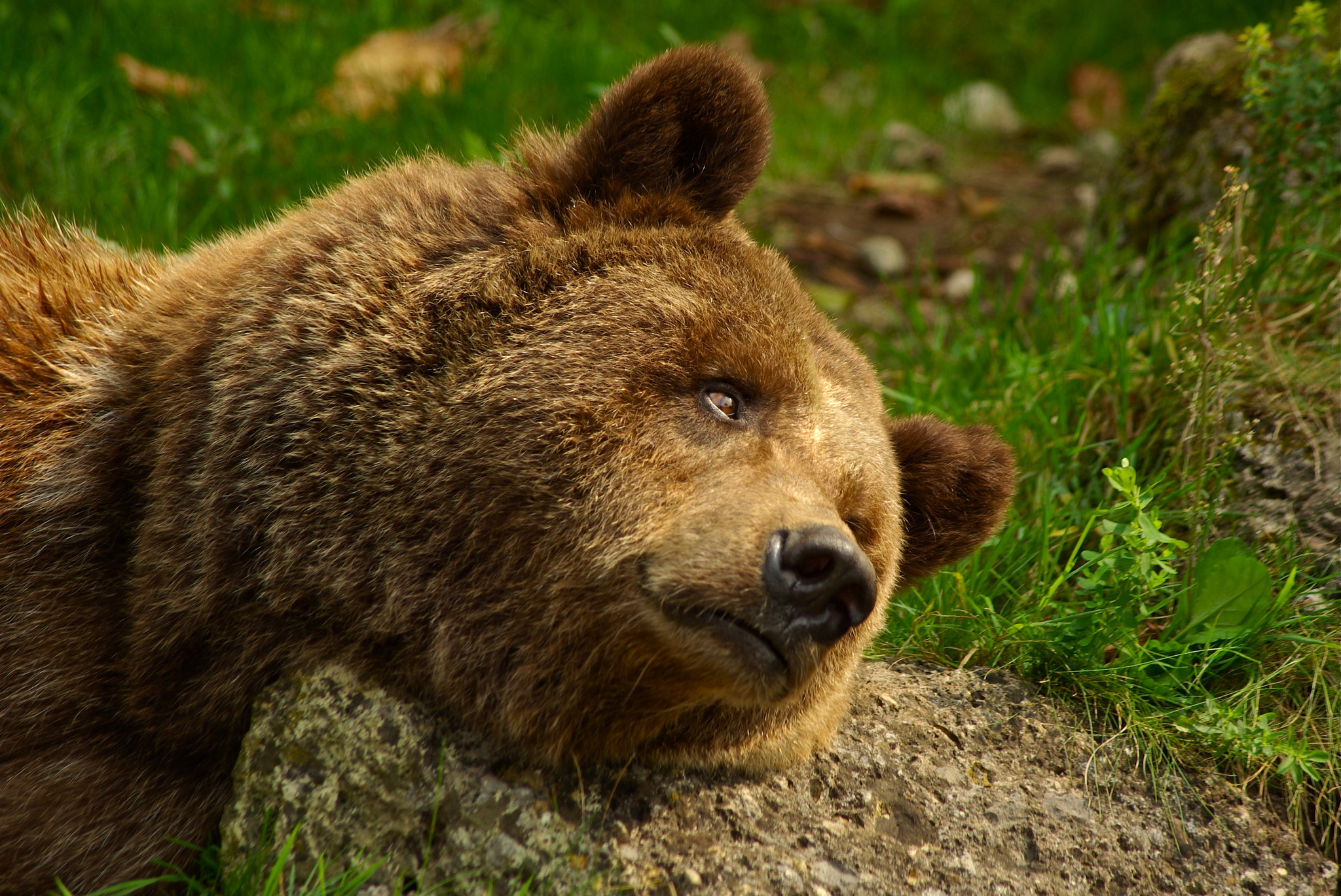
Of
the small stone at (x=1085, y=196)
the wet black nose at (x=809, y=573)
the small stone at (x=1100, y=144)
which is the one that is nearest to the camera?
the wet black nose at (x=809, y=573)

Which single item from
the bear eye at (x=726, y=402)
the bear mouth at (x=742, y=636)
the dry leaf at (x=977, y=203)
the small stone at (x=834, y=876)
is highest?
the bear eye at (x=726, y=402)

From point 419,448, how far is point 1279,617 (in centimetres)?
264

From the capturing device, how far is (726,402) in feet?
10.1

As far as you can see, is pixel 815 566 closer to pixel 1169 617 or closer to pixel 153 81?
pixel 1169 617

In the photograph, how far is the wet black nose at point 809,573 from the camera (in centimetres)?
267

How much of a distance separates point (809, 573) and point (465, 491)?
0.87m

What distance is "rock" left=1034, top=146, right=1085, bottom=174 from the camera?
797 centimetres

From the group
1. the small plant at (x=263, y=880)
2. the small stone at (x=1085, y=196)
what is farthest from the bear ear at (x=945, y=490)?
the small stone at (x=1085, y=196)

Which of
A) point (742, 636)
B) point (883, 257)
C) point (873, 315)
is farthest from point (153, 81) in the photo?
point (742, 636)

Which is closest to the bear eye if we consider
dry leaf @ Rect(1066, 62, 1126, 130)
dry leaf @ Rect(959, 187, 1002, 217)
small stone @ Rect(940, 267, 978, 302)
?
small stone @ Rect(940, 267, 978, 302)

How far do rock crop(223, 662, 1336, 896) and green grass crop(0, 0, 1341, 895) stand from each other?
0.53 ft

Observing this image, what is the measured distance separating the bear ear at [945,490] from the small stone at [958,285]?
2.72 metres

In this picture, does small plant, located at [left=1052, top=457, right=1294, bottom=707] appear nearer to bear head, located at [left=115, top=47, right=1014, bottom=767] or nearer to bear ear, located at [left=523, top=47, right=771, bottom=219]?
bear head, located at [left=115, top=47, right=1014, bottom=767]

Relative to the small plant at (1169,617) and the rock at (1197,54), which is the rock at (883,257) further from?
the small plant at (1169,617)
